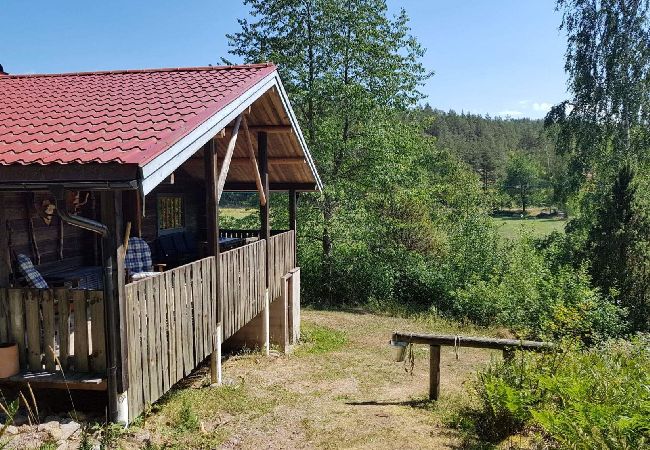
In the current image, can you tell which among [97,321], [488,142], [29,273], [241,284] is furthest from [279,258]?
[488,142]

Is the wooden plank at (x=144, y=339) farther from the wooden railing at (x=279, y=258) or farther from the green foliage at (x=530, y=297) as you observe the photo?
the green foliage at (x=530, y=297)

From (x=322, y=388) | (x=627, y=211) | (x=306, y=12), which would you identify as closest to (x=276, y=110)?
(x=322, y=388)

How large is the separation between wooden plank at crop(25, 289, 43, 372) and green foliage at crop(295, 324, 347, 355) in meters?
6.74

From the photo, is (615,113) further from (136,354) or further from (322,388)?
(136,354)

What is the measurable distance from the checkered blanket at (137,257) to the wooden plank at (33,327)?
3.35m

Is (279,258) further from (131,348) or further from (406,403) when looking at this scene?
(131,348)

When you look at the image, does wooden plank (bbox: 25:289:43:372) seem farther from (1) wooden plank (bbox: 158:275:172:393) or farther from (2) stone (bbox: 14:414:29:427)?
(1) wooden plank (bbox: 158:275:172:393)

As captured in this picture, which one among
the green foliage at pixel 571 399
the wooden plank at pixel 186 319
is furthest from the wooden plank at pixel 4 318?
the green foliage at pixel 571 399

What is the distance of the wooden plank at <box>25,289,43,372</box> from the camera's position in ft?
17.0

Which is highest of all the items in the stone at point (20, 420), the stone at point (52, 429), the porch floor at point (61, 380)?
the porch floor at point (61, 380)

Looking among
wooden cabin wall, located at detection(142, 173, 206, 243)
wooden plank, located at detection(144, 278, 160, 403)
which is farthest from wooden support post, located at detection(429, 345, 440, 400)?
wooden cabin wall, located at detection(142, 173, 206, 243)

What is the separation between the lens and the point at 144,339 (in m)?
5.44

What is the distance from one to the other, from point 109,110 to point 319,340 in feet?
27.5

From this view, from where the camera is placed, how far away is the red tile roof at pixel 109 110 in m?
4.93
